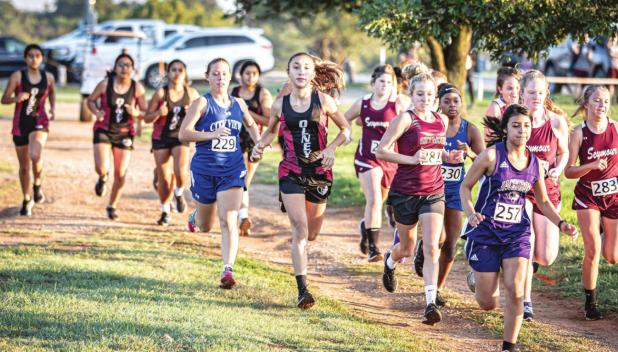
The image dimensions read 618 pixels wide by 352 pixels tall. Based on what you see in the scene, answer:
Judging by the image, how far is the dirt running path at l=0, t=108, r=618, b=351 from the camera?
828 cm

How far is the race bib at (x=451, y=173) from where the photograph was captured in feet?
29.5

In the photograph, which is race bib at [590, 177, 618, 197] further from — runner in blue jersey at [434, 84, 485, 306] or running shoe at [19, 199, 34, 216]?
running shoe at [19, 199, 34, 216]

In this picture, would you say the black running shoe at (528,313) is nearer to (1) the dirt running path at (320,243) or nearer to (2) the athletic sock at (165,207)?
(1) the dirt running path at (320,243)

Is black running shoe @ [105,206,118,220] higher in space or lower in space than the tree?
lower

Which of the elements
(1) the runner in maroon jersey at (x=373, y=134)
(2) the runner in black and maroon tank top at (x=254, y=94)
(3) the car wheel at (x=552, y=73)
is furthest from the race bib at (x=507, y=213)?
(3) the car wheel at (x=552, y=73)

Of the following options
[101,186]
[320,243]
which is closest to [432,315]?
[320,243]

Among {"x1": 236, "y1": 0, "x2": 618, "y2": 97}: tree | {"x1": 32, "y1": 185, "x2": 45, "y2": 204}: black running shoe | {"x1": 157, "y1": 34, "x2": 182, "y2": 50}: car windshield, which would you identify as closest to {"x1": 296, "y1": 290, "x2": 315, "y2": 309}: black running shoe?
{"x1": 236, "y1": 0, "x2": 618, "y2": 97}: tree

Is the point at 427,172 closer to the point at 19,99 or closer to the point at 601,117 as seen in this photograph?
the point at 601,117

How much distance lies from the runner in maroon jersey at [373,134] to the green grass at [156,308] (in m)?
1.05

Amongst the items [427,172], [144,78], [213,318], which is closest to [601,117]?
[427,172]

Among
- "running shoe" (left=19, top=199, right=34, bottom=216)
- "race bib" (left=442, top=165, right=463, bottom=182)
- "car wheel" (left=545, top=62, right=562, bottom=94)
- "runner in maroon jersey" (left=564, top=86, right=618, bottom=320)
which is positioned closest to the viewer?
"runner in maroon jersey" (left=564, top=86, right=618, bottom=320)

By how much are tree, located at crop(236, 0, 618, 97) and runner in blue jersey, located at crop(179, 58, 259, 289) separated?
12.0ft

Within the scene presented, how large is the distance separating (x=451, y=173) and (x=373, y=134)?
60.8 inches

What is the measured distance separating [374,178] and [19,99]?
5.23 metres
